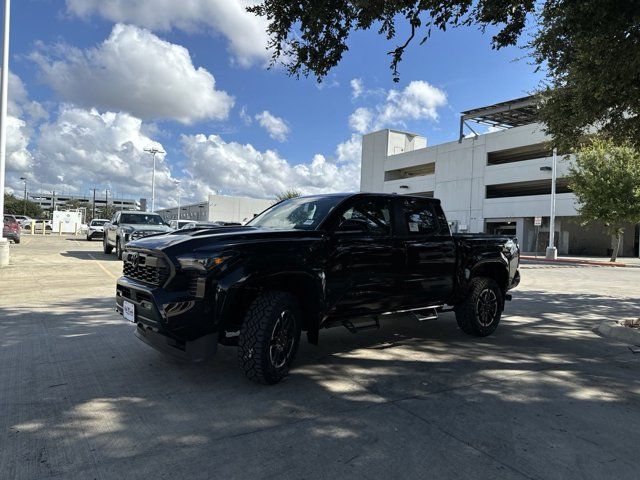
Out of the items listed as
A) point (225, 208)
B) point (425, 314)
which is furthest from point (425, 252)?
point (225, 208)

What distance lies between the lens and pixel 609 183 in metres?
26.7

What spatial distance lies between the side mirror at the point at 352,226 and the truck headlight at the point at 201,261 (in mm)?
1352

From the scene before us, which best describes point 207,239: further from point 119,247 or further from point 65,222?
point 65,222

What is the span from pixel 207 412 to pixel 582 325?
6772mm

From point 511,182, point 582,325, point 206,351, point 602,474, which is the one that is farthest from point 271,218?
point 511,182

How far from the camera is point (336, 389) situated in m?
4.46

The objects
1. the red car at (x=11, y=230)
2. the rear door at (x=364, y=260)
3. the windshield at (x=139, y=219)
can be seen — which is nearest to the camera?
the rear door at (x=364, y=260)

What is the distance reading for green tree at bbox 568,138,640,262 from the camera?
1044 inches

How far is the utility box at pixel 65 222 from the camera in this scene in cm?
5038

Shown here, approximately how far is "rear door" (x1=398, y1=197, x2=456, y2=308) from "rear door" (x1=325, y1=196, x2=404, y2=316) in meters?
0.18

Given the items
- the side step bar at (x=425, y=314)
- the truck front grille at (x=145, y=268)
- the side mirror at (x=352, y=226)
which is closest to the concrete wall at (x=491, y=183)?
the side step bar at (x=425, y=314)

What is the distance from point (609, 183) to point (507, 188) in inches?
916

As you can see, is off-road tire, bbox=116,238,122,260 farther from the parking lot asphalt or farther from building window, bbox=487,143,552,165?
building window, bbox=487,143,552,165

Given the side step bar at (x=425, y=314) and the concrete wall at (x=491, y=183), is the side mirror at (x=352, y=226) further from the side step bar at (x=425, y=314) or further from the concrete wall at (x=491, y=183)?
the concrete wall at (x=491, y=183)
